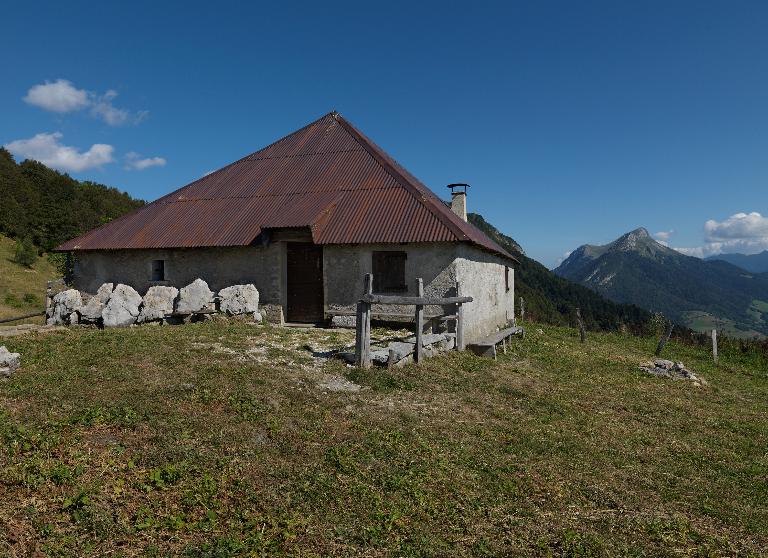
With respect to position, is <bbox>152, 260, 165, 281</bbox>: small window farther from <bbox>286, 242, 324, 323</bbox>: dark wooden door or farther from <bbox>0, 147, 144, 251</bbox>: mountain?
<bbox>0, 147, 144, 251</bbox>: mountain

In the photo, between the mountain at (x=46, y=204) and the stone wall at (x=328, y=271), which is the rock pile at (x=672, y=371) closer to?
the stone wall at (x=328, y=271)

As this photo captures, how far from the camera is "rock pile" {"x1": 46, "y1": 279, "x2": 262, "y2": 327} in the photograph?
50.0ft

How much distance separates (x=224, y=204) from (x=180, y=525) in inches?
650

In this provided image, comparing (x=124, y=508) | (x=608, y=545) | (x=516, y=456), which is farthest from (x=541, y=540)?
(x=124, y=508)

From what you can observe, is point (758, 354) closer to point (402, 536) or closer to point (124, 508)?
point (402, 536)

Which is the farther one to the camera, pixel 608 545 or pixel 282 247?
pixel 282 247

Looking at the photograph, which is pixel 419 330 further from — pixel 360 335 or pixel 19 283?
pixel 19 283

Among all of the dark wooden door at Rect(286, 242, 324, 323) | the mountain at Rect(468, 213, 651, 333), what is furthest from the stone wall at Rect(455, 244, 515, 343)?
the mountain at Rect(468, 213, 651, 333)

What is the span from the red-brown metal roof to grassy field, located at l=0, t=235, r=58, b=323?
10.1 meters

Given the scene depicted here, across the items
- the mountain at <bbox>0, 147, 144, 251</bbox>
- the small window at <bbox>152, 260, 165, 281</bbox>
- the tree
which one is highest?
the mountain at <bbox>0, 147, 144, 251</bbox>

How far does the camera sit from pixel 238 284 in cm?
1730

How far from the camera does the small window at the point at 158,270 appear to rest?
61.0ft

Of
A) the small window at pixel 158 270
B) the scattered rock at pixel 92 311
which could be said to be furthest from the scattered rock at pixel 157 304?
the small window at pixel 158 270

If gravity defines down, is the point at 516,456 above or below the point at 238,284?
below
